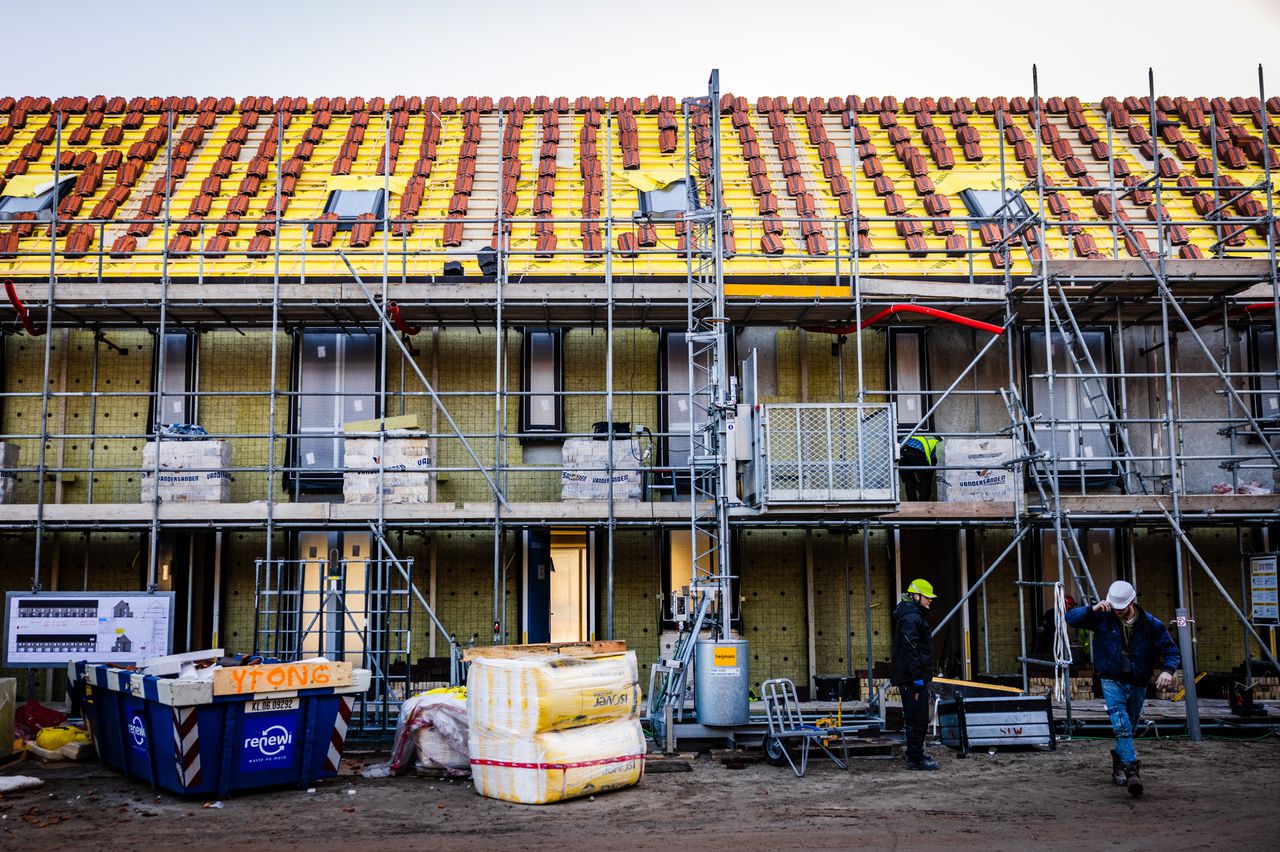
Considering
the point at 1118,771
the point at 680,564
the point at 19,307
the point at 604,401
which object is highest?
the point at 19,307

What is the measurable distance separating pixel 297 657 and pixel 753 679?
610cm

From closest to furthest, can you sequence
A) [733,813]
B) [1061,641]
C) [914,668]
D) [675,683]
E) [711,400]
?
[733,813] < [914,668] < [675,683] < [1061,641] < [711,400]

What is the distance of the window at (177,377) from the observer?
1638 cm

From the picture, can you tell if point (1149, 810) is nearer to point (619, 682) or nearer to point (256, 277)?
point (619, 682)

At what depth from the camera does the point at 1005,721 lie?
12664 millimetres

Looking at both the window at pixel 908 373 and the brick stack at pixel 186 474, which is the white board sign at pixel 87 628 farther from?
the window at pixel 908 373

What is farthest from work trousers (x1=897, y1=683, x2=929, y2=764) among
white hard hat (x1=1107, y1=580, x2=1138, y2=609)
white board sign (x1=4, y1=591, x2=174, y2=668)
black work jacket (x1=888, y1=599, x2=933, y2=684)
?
white board sign (x1=4, y1=591, x2=174, y2=668)

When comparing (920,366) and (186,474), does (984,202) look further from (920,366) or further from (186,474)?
(186,474)

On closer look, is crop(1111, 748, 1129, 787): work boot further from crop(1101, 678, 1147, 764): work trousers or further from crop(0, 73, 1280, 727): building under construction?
crop(0, 73, 1280, 727): building under construction

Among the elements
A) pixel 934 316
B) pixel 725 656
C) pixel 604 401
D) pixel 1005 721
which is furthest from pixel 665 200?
pixel 1005 721

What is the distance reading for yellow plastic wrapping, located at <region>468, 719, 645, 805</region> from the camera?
1012 centimetres

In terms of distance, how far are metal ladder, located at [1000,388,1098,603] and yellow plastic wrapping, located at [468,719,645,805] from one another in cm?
599

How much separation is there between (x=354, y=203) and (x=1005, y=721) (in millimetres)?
11863

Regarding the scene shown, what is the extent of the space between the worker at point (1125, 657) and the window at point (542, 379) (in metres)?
8.16
